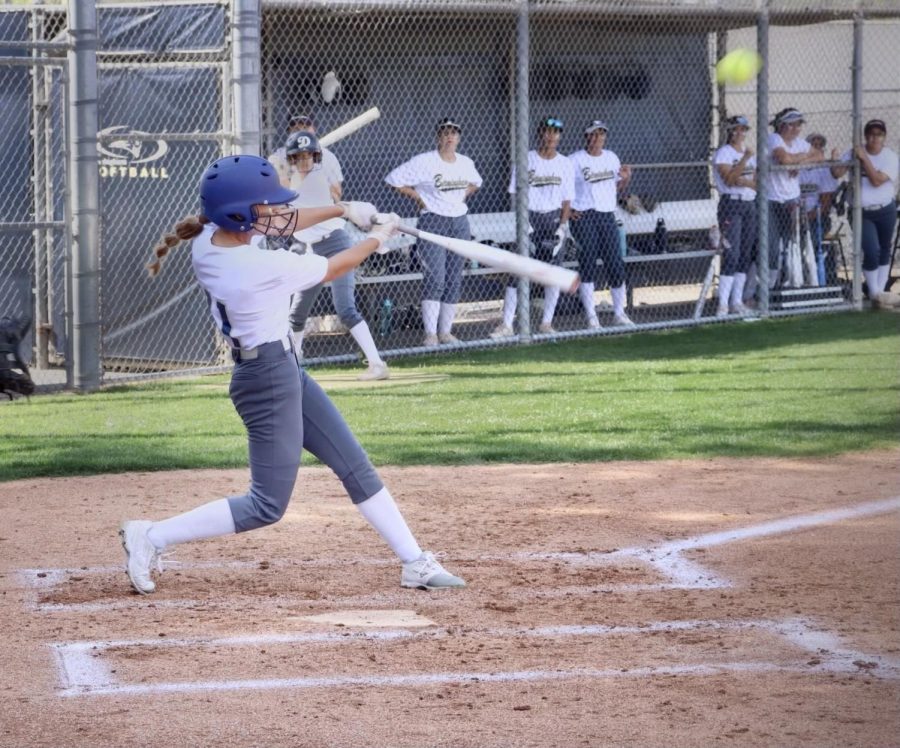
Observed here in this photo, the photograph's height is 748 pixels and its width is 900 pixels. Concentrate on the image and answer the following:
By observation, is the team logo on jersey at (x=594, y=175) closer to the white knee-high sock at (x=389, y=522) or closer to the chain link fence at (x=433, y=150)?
the chain link fence at (x=433, y=150)

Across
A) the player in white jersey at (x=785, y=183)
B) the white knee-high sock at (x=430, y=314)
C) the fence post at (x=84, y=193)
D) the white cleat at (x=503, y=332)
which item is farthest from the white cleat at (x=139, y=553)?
the player in white jersey at (x=785, y=183)

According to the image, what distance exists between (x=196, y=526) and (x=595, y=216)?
974cm

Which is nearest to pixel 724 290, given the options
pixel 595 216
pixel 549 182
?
pixel 595 216

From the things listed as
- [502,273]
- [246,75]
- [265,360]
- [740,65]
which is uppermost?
[740,65]

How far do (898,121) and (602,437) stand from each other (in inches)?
634

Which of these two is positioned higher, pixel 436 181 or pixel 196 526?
pixel 436 181

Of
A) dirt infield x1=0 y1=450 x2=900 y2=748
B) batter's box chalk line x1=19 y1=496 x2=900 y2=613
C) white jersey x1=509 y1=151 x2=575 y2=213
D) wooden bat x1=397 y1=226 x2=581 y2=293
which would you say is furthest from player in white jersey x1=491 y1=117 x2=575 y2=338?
wooden bat x1=397 y1=226 x2=581 y2=293

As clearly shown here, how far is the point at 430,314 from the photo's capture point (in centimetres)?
1364

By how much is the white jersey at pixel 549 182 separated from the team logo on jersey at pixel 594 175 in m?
0.21

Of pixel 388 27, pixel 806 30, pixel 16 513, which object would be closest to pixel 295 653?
pixel 16 513

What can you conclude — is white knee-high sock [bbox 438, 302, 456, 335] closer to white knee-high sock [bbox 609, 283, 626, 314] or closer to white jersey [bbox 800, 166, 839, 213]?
white knee-high sock [bbox 609, 283, 626, 314]

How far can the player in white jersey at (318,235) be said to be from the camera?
36.1ft

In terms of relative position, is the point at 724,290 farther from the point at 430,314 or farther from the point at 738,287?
the point at 430,314

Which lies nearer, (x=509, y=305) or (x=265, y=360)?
(x=265, y=360)
